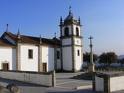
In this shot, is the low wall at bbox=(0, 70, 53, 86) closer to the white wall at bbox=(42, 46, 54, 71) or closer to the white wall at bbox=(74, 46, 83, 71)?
the white wall at bbox=(42, 46, 54, 71)

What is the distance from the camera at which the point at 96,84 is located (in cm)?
1906

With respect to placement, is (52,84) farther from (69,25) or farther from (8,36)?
(69,25)

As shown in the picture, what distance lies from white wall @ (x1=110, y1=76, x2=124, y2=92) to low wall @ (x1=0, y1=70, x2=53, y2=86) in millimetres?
6178

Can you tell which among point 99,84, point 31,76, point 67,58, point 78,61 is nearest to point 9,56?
point 67,58

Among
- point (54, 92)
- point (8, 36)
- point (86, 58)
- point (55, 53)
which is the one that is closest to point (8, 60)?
point (8, 36)

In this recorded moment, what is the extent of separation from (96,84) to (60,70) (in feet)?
90.6

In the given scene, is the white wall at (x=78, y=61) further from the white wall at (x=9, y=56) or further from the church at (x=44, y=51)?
the white wall at (x=9, y=56)

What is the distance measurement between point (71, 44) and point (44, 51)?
5.02m

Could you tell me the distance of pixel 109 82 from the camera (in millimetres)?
18125

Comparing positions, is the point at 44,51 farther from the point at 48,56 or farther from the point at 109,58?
the point at 109,58

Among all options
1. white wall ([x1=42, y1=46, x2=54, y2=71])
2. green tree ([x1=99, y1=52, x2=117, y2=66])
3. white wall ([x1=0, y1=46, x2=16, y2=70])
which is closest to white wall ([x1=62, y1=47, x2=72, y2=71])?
white wall ([x1=42, y1=46, x2=54, y2=71])

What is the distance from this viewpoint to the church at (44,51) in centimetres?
3788

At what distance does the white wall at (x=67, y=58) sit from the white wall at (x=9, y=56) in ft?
36.3

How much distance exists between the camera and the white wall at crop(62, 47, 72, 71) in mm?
45594
